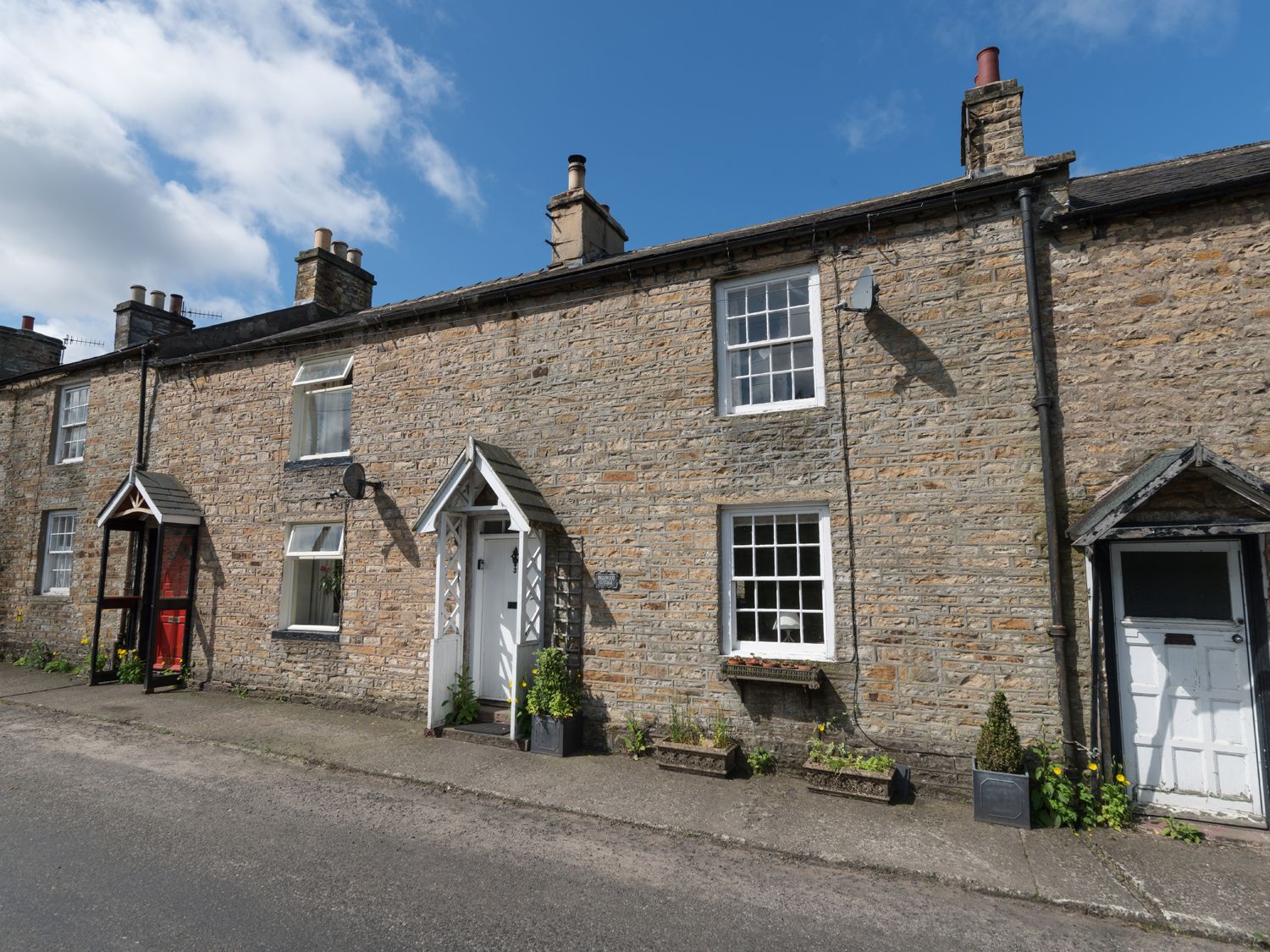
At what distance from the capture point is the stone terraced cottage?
19.8ft

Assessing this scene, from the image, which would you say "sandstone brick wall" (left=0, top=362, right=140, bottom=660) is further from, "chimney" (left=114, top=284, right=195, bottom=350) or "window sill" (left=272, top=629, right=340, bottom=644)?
"window sill" (left=272, top=629, right=340, bottom=644)

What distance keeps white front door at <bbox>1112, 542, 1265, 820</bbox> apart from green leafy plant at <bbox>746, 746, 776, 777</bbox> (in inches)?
126

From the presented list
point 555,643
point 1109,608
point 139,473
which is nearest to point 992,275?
point 1109,608

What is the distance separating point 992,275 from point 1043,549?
2.80 m

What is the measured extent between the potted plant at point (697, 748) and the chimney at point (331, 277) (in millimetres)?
11329

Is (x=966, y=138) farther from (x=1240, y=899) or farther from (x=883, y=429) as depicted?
(x=1240, y=899)

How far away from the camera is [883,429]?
710 cm

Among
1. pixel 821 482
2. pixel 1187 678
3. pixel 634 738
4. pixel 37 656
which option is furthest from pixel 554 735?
pixel 37 656

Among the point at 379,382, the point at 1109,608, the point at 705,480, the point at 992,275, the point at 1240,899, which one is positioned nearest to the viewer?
the point at 1240,899

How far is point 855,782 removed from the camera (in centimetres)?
638

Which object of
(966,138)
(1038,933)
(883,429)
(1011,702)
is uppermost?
(966,138)

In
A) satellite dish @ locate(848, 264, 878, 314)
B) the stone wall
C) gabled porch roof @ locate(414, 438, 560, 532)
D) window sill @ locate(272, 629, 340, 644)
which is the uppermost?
the stone wall

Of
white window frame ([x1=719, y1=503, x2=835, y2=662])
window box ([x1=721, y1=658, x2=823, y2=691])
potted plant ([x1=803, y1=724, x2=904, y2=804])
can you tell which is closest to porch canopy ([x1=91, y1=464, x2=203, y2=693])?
white window frame ([x1=719, y1=503, x2=835, y2=662])

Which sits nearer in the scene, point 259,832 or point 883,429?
point 259,832
